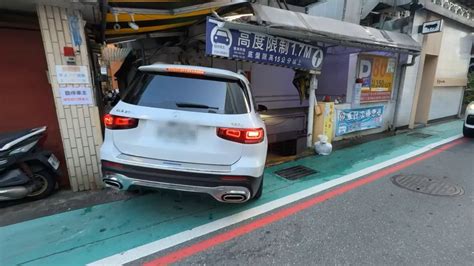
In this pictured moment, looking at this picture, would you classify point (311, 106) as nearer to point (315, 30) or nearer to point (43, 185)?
point (315, 30)

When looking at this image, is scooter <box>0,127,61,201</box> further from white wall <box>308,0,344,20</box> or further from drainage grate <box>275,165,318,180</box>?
white wall <box>308,0,344,20</box>

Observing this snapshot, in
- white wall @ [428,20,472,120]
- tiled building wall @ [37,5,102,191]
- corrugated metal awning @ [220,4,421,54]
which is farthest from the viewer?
white wall @ [428,20,472,120]

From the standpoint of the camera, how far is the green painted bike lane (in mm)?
2521

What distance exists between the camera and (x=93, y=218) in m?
3.12

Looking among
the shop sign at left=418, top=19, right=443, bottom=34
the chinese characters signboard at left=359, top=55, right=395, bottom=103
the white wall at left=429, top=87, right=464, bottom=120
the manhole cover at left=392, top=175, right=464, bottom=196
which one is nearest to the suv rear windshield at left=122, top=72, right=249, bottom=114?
the manhole cover at left=392, top=175, right=464, bottom=196

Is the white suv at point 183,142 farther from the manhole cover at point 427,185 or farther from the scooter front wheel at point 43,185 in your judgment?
the manhole cover at point 427,185

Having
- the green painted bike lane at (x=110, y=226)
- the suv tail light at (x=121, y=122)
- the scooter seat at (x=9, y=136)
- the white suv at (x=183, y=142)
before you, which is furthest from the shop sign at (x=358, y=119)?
the scooter seat at (x=9, y=136)

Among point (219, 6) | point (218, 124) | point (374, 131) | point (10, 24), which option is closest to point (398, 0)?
point (374, 131)

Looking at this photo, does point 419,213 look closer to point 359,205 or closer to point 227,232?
point 359,205

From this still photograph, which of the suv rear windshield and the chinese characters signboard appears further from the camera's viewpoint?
the chinese characters signboard

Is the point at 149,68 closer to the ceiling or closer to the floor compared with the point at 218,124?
closer to the ceiling

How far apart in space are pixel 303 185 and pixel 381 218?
1253mm

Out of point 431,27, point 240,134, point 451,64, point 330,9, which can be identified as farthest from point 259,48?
point 451,64

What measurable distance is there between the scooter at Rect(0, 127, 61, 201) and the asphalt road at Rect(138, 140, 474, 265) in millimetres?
2150
